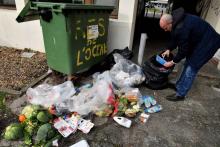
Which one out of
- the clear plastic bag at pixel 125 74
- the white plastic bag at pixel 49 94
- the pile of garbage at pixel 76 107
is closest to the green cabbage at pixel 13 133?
the pile of garbage at pixel 76 107

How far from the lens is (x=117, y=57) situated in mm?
3357

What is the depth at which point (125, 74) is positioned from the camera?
3.10 meters

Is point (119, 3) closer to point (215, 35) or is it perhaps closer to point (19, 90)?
point (215, 35)

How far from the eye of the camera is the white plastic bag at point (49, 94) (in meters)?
2.49

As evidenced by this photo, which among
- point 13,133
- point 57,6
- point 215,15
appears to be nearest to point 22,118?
point 13,133

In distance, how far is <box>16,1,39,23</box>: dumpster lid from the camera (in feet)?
8.72

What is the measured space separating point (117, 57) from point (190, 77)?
1.34m

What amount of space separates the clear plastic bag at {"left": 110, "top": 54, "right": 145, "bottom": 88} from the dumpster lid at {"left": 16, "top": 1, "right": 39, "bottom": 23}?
5.28 feet

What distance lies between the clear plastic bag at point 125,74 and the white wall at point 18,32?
7.52 feet

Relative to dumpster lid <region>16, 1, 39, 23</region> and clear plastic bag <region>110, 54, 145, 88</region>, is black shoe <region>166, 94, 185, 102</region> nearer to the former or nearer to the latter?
clear plastic bag <region>110, 54, 145, 88</region>

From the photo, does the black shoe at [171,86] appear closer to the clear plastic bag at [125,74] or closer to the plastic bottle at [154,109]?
the clear plastic bag at [125,74]

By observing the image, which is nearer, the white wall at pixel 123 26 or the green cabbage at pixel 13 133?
the green cabbage at pixel 13 133

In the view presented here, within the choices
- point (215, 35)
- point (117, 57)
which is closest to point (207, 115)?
point (215, 35)

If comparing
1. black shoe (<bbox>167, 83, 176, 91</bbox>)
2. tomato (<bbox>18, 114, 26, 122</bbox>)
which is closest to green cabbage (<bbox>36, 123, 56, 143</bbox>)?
tomato (<bbox>18, 114, 26, 122</bbox>)
